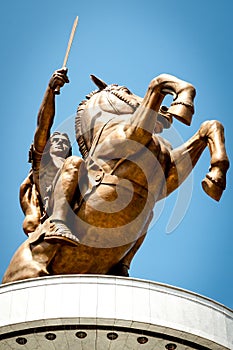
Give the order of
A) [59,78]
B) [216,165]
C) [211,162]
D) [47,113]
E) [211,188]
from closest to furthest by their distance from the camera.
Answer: [211,188]
[216,165]
[211,162]
[59,78]
[47,113]

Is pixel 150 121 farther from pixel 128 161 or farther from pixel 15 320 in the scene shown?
pixel 15 320

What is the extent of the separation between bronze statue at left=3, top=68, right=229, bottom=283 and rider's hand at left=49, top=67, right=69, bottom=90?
0.02m

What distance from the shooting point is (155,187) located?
14.3 metres

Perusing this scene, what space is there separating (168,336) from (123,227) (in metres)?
2.29

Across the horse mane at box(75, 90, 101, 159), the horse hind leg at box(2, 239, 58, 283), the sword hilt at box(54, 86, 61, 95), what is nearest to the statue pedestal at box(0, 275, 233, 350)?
the horse hind leg at box(2, 239, 58, 283)

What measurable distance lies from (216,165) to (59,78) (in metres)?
3.18

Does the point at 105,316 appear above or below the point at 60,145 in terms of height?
below

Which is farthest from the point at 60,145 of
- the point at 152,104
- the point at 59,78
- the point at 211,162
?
the point at 211,162

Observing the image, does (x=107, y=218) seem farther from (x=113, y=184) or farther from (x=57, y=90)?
(x=57, y=90)

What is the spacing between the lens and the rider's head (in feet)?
50.9

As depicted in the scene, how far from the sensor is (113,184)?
45.6 feet

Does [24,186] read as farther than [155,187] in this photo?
Yes

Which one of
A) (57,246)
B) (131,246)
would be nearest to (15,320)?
(57,246)

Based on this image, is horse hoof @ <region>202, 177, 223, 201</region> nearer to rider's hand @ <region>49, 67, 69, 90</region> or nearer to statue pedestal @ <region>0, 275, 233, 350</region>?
statue pedestal @ <region>0, 275, 233, 350</region>
